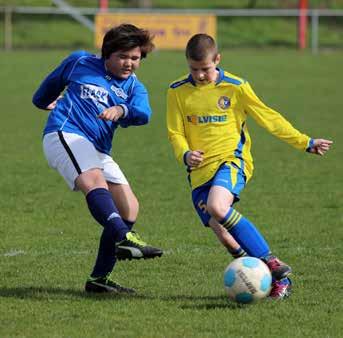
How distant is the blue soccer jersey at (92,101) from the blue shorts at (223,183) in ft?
1.89

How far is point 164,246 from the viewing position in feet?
25.7

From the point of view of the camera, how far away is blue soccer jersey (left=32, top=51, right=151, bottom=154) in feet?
20.4

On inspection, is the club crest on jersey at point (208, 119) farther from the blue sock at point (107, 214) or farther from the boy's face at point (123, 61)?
the blue sock at point (107, 214)

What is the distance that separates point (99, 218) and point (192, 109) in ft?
3.05

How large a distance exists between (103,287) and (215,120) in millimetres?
1296

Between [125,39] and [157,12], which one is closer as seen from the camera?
[125,39]

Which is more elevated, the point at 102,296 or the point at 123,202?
the point at 123,202

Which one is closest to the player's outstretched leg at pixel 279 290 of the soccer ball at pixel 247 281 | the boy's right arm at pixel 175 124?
the soccer ball at pixel 247 281

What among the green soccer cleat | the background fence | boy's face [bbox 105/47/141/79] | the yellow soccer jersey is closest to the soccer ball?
the yellow soccer jersey

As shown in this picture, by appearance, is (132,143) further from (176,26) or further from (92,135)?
(176,26)

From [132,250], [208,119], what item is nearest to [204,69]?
[208,119]

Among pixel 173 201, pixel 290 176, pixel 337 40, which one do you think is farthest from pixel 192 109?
pixel 337 40

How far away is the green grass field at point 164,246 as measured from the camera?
218 inches

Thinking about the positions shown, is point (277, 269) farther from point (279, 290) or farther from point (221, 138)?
point (221, 138)
